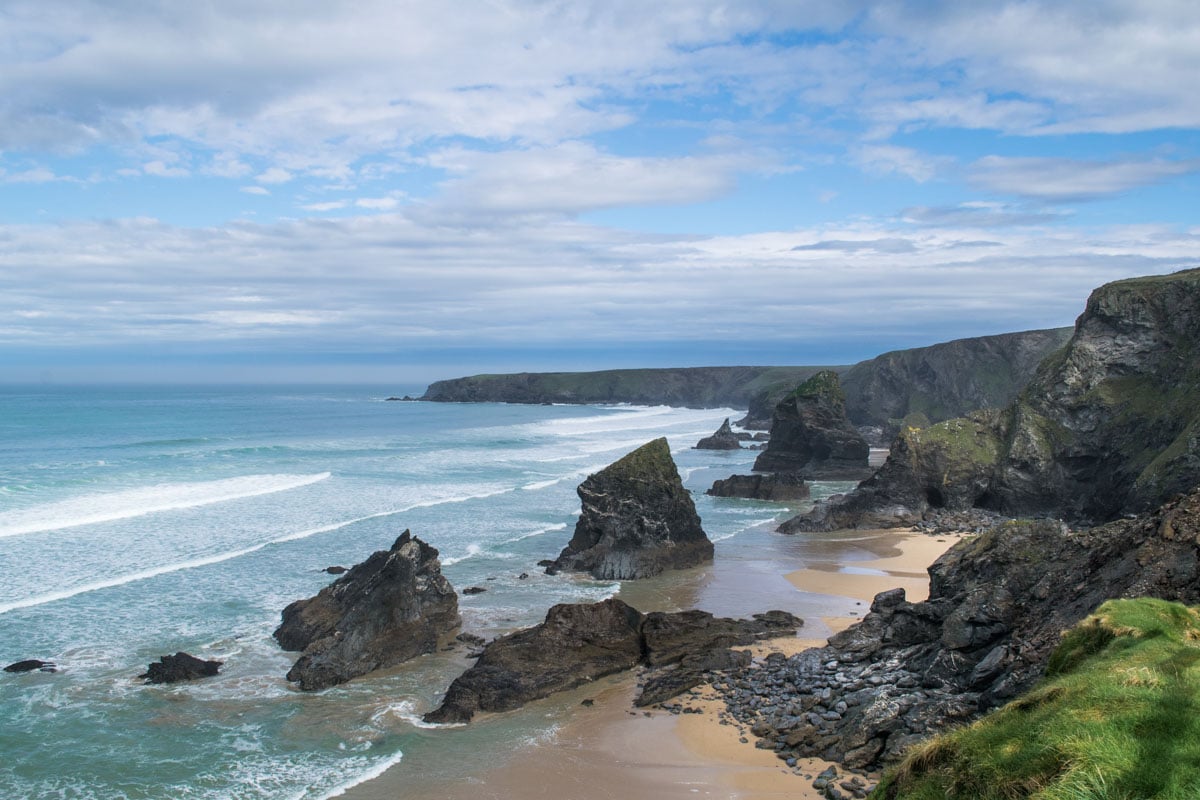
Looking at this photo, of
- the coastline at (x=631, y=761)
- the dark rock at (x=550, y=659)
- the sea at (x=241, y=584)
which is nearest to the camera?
the coastline at (x=631, y=761)

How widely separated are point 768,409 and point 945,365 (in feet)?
78.8

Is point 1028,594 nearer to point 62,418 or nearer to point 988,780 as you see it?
point 988,780

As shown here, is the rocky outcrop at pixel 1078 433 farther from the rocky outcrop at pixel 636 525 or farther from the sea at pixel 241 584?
the rocky outcrop at pixel 636 525

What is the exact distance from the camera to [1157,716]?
8.00 meters

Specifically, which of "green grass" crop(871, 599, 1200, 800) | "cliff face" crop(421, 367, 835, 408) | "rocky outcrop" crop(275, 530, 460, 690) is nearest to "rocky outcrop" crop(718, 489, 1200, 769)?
"green grass" crop(871, 599, 1200, 800)

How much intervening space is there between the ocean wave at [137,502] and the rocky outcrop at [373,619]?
22.8 metres

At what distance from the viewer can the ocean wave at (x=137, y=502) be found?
42344 millimetres

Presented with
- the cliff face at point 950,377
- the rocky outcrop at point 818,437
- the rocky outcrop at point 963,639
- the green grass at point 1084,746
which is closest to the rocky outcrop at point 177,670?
the rocky outcrop at point 963,639

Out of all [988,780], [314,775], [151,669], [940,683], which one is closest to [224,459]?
[151,669]

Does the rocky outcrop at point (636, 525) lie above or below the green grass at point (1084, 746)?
below

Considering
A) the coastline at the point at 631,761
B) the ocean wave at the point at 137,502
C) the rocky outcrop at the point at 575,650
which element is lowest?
the coastline at the point at 631,761

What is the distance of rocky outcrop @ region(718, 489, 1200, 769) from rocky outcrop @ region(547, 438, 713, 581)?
13.1 meters

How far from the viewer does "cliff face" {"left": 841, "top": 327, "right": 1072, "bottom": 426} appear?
325 feet

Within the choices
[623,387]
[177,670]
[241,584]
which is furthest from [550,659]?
[623,387]
